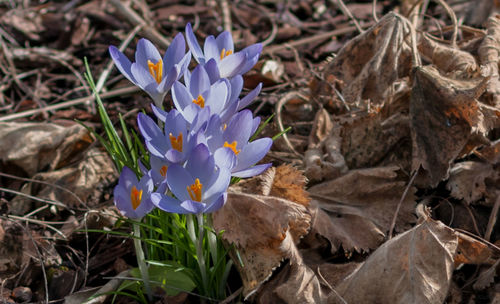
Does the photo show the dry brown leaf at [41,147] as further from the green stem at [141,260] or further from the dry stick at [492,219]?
the dry stick at [492,219]

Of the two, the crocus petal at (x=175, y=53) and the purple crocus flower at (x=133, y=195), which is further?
the crocus petal at (x=175, y=53)

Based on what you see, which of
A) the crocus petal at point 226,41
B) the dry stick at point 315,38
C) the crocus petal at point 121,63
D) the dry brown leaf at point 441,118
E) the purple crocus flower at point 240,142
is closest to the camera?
the purple crocus flower at point 240,142

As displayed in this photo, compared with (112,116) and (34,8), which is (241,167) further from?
(34,8)

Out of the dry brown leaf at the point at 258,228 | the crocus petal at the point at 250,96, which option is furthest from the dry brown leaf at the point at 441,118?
the crocus petal at the point at 250,96

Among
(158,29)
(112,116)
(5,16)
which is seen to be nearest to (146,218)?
(112,116)

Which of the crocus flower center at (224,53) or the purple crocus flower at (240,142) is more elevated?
the crocus flower center at (224,53)
